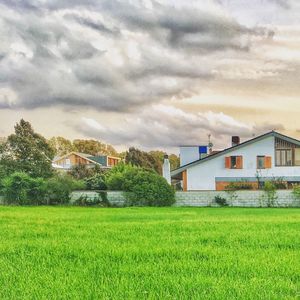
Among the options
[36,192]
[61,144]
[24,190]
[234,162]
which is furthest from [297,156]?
[61,144]

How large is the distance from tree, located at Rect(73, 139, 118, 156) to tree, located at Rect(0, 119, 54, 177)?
52.8 metres

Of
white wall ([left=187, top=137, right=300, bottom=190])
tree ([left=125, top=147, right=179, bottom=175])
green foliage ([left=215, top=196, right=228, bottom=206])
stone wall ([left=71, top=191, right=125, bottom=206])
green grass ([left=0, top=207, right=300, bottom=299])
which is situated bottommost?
green grass ([left=0, top=207, right=300, bottom=299])

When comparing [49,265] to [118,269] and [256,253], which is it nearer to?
[118,269]

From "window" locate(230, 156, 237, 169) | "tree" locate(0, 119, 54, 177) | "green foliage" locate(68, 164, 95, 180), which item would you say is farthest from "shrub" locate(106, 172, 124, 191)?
"green foliage" locate(68, 164, 95, 180)

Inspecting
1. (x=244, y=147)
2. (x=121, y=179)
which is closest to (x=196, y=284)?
(x=121, y=179)

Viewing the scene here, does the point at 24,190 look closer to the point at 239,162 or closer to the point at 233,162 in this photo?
the point at 233,162

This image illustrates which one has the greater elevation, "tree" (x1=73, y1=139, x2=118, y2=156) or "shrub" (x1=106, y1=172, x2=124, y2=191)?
"tree" (x1=73, y1=139, x2=118, y2=156)

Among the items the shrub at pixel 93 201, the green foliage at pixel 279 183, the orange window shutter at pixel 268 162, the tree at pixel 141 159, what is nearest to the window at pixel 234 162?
the orange window shutter at pixel 268 162

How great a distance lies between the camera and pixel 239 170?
5181cm

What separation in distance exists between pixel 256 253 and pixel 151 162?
77702mm

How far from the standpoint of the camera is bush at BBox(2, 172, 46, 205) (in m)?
41.0

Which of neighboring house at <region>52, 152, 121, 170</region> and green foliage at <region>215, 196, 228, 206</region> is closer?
green foliage at <region>215, 196, 228, 206</region>

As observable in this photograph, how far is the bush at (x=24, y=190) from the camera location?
4100 cm

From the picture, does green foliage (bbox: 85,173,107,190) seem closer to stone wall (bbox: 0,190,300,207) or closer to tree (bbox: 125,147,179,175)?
stone wall (bbox: 0,190,300,207)
